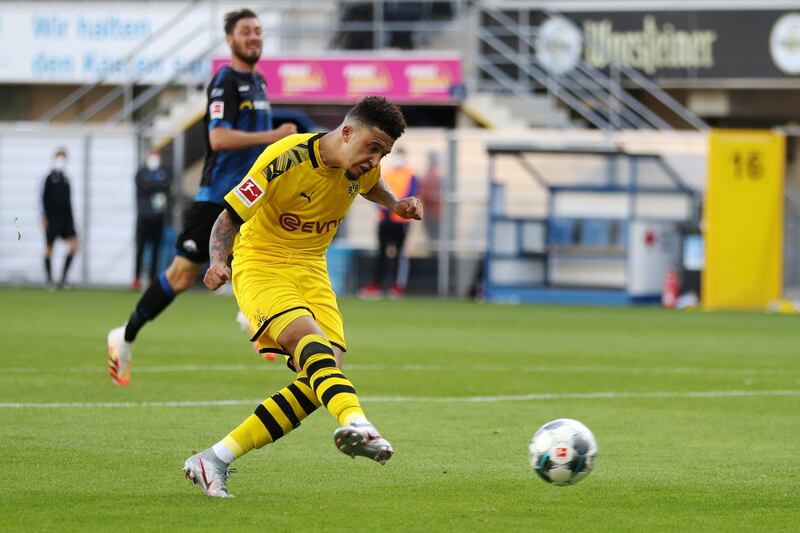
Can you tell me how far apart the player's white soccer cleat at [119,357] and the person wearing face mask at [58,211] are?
14285mm

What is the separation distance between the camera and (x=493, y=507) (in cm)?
612

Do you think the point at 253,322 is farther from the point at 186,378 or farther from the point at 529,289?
the point at 529,289

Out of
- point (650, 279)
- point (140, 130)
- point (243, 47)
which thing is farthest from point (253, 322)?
point (140, 130)

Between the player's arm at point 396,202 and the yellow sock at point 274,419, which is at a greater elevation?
the player's arm at point 396,202

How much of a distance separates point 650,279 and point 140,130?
909 centimetres

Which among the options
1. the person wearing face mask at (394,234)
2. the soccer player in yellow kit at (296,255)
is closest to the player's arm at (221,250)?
the soccer player in yellow kit at (296,255)

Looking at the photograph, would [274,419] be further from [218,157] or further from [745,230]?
[745,230]

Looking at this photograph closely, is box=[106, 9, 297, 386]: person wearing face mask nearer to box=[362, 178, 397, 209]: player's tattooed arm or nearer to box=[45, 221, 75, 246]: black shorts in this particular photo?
box=[362, 178, 397, 209]: player's tattooed arm

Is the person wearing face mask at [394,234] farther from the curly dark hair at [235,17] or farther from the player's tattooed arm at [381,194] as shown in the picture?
the player's tattooed arm at [381,194]

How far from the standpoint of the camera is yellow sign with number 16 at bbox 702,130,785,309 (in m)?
22.2

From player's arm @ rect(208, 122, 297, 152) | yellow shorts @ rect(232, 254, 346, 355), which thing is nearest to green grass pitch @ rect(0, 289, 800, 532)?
yellow shorts @ rect(232, 254, 346, 355)

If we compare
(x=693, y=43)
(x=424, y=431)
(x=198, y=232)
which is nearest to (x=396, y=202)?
(x=424, y=431)

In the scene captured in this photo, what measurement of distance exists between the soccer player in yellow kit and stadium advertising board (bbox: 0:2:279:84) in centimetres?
2408

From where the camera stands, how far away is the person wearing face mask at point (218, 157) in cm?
1009
